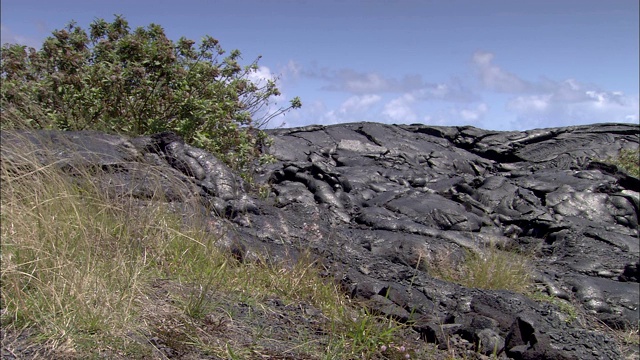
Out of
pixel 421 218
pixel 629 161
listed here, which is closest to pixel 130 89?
pixel 421 218

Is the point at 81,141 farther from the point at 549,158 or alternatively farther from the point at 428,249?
the point at 549,158

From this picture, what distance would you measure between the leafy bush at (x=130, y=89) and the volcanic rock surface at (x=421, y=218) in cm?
95

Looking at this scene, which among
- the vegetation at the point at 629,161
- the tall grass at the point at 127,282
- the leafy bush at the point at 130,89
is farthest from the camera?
the vegetation at the point at 629,161

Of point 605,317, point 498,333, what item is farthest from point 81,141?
point 605,317

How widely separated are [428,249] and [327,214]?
1.42 metres

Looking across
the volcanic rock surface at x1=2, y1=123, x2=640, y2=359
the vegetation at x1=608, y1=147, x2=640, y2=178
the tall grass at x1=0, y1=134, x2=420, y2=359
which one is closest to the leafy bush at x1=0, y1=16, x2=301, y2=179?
the volcanic rock surface at x1=2, y1=123, x2=640, y2=359

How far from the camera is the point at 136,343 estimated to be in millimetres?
3547

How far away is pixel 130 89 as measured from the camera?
8734mm

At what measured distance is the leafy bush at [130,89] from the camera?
852 centimetres

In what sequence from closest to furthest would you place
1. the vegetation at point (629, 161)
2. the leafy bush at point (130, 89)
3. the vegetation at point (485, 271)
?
the vegetation at point (485, 271) → the leafy bush at point (130, 89) → the vegetation at point (629, 161)

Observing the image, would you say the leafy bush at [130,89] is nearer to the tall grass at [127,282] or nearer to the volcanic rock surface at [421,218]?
the volcanic rock surface at [421,218]

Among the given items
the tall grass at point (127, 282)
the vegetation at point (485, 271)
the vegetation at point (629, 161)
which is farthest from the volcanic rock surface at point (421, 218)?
the vegetation at point (629, 161)

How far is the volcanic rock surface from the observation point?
514 centimetres

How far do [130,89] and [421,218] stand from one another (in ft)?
13.1
